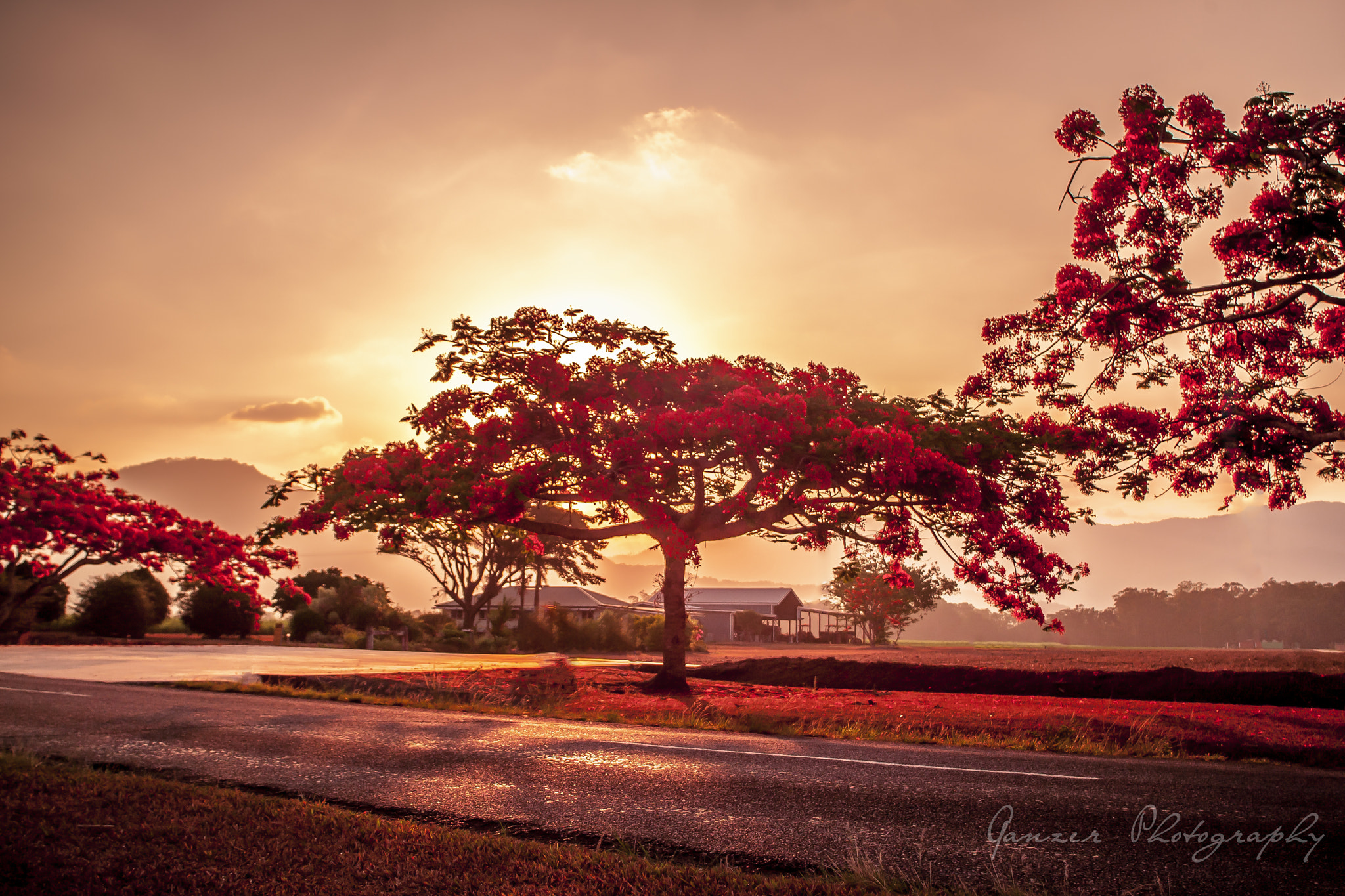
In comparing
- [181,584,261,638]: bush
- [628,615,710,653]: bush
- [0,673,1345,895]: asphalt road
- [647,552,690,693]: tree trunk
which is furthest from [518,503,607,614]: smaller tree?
[0,673,1345,895]: asphalt road

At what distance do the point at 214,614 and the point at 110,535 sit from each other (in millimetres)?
22529

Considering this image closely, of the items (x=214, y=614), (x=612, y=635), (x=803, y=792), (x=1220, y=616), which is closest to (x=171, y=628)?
(x=214, y=614)

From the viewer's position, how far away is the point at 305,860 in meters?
4.44

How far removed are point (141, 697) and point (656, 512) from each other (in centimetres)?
847

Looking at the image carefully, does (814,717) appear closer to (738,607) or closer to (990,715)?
(990,715)

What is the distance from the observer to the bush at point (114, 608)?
96.6 feet

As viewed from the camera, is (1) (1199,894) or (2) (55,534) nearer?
(1) (1199,894)

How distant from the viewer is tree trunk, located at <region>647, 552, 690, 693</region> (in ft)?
57.0

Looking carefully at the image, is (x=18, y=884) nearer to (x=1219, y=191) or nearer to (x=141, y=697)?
(x=141, y=697)

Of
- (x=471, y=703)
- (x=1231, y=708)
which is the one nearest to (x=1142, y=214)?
(x=1231, y=708)

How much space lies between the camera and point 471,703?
1330 centimetres

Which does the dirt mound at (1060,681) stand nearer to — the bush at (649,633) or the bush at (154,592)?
the bush at (649,633)

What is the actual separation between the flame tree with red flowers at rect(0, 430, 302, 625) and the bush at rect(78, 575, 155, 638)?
15.7m

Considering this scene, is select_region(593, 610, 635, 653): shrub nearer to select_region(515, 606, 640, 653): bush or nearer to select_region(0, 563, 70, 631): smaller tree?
select_region(515, 606, 640, 653): bush
